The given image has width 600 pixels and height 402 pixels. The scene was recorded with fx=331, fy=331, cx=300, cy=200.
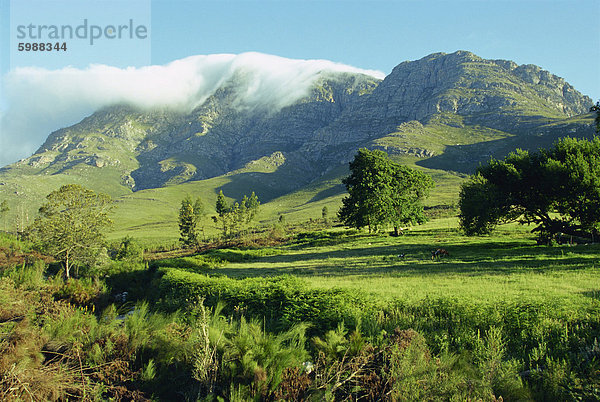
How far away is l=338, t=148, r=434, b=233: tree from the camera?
4234 cm

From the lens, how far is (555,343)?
6.64m

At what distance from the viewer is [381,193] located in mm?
43125

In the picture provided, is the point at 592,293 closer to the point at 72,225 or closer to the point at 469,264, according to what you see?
the point at 469,264

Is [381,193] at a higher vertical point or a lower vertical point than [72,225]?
higher

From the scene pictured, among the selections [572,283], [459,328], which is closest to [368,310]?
[459,328]

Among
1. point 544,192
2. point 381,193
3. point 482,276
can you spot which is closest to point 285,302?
point 482,276

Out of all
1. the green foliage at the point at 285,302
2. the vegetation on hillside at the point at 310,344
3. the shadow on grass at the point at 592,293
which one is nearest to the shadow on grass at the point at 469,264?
the vegetation on hillside at the point at 310,344

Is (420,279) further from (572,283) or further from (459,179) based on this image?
(459,179)

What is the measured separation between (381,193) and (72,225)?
33323 mm

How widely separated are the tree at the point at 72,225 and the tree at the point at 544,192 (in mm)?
29861

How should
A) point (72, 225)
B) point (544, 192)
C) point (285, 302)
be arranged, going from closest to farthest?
point (285, 302) → point (72, 225) → point (544, 192)

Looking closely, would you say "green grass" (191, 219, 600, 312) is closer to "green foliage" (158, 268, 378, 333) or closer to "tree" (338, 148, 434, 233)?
"green foliage" (158, 268, 378, 333)

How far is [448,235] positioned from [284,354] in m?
38.5

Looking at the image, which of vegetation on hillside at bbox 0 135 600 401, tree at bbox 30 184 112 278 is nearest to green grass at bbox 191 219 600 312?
vegetation on hillside at bbox 0 135 600 401
